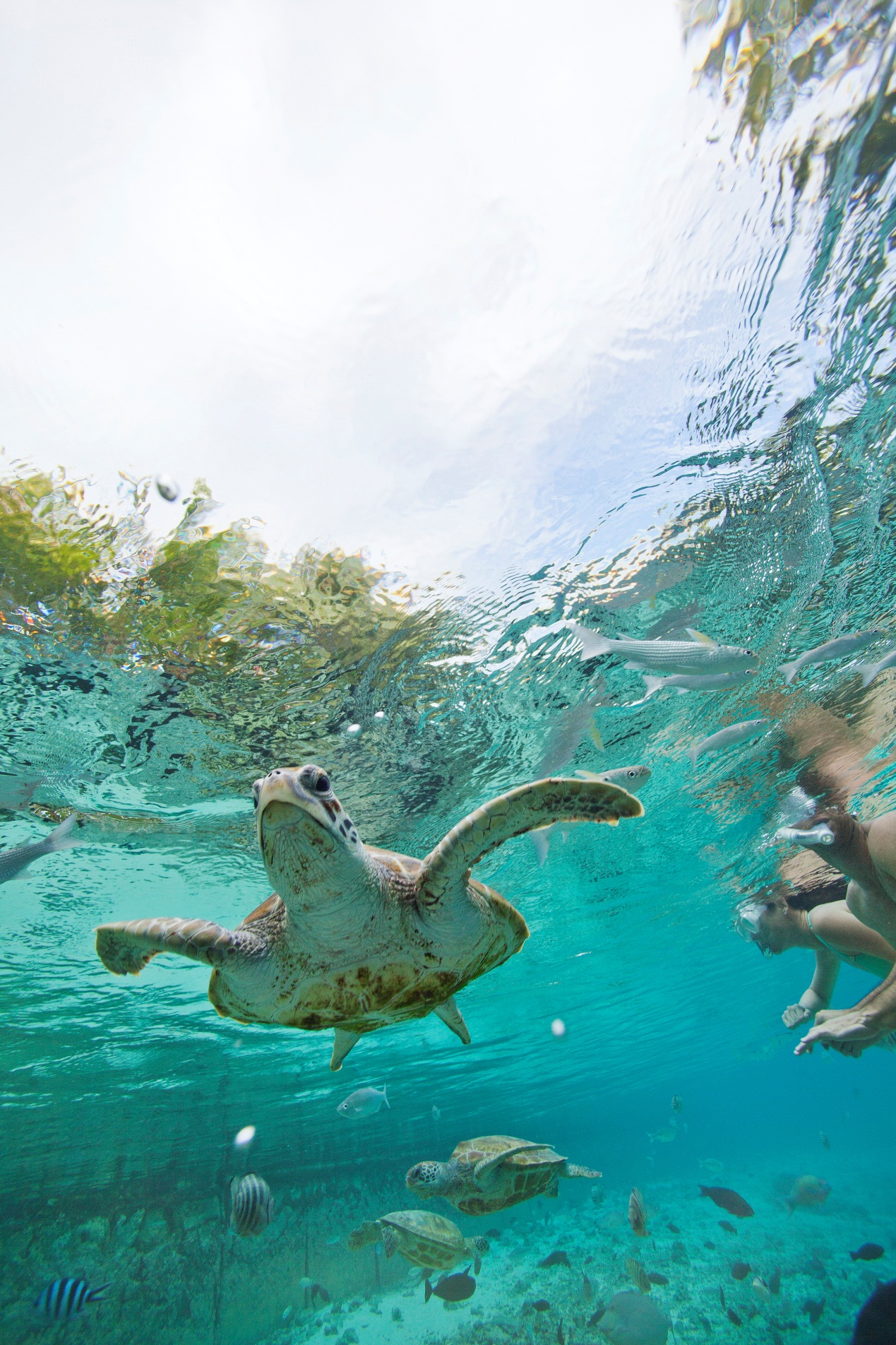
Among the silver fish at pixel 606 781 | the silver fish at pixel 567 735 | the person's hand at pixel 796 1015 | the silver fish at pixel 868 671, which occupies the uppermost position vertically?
the silver fish at pixel 868 671

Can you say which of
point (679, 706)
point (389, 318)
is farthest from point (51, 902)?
point (679, 706)

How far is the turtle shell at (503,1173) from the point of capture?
735 cm

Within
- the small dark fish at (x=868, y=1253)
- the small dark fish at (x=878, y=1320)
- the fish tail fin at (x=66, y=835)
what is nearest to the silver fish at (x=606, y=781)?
the small dark fish at (x=878, y=1320)

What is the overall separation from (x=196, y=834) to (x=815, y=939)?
401 inches

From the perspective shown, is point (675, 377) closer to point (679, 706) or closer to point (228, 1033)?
point (679, 706)

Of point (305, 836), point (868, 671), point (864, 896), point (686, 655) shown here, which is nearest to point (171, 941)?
point (305, 836)

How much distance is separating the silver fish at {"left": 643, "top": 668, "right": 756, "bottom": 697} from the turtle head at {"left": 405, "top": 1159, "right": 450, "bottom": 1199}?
24.0 feet

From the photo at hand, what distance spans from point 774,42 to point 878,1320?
1050 centimetres

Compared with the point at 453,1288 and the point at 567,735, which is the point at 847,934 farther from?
the point at 453,1288

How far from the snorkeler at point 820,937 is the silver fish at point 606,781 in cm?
266

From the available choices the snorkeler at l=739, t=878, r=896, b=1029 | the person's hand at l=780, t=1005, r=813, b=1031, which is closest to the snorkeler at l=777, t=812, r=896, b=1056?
the snorkeler at l=739, t=878, r=896, b=1029

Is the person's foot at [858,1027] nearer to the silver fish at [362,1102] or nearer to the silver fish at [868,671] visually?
the silver fish at [868,671]

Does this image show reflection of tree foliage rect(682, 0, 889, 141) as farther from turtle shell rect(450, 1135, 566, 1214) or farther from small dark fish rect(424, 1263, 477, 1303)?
small dark fish rect(424, 1263, 477, 1303)

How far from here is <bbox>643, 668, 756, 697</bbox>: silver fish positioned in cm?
658
